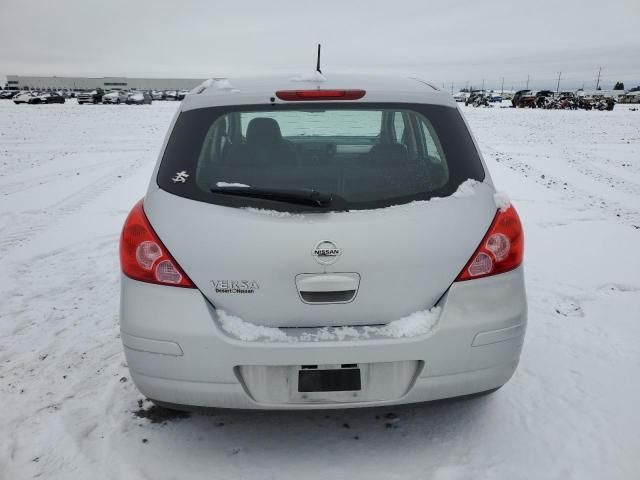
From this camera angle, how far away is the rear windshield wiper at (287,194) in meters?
2.29

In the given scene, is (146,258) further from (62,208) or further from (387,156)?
(62,208)

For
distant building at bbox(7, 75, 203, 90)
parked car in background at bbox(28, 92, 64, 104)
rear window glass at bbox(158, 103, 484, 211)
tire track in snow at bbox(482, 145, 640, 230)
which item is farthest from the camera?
distant building at bbox(7, 75, 203, 90)

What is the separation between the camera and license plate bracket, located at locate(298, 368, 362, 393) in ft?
7.47

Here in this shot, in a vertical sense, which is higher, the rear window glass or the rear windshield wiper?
the rear window glass

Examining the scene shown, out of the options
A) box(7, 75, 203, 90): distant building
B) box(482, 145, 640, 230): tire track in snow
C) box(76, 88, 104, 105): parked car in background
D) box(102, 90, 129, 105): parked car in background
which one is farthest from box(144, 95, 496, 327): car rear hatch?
box(7, 75, 203, 90): distant building

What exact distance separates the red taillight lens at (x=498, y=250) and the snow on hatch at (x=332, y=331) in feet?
0.86

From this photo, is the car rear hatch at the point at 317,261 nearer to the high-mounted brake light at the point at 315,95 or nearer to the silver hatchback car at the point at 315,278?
the silver hatchback car at the point at 315,278

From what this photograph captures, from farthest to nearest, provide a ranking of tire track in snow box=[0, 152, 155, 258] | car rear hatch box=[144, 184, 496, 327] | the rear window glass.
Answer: tire track in snow box=[0, 152, 155, 258] < the rear window glass < car rear hatch box=[144, 184, 496, 327]

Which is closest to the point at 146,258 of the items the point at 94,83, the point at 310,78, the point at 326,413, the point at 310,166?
the point at 310,166

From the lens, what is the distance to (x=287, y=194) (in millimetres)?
2307

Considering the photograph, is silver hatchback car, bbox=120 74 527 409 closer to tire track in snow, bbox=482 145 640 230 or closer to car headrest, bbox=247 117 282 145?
car headrest, bbox=247 117 282 145

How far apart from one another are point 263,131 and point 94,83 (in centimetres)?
16148

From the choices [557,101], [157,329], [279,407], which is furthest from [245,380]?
[557,101]

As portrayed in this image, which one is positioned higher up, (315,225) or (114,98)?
(315,225)
